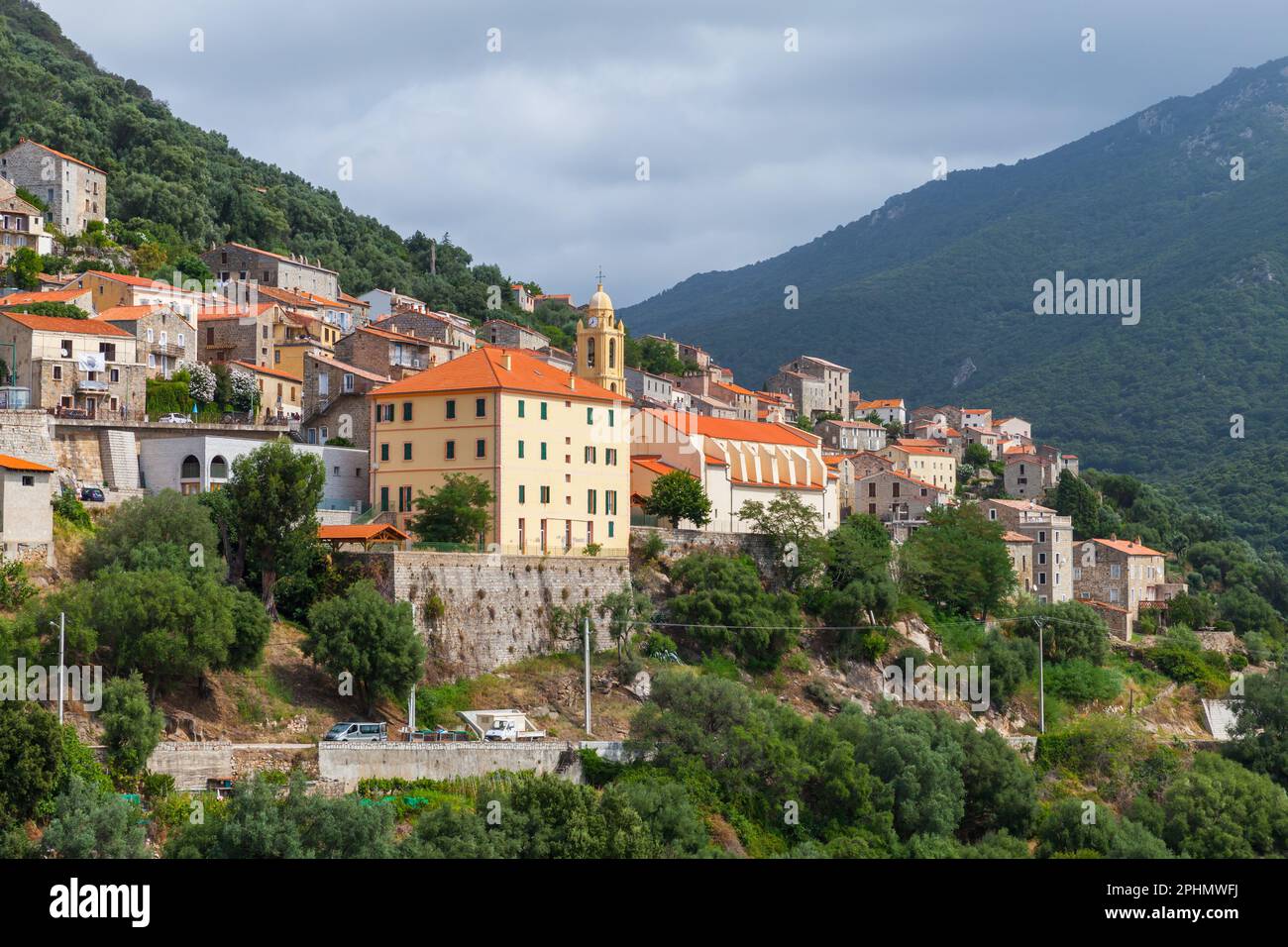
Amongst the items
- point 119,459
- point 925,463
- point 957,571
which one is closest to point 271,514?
point 119,459

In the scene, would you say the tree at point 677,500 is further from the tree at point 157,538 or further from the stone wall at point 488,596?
the tree at point 157,538

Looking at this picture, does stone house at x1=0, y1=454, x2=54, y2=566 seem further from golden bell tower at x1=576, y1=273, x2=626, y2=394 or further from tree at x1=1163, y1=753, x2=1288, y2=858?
tree at x1=1163, y1=753, x2=1288, y2=858

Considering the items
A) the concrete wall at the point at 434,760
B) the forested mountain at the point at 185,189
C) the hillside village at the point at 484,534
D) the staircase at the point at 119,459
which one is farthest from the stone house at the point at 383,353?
the concrete wall at the point at 434,760

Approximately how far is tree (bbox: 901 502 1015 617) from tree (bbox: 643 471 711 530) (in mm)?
11706

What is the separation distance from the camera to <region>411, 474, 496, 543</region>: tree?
181 ft

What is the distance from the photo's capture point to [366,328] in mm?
79562

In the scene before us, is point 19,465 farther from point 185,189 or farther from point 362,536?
point 185,189

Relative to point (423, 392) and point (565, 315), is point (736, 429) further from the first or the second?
point (565, 315)

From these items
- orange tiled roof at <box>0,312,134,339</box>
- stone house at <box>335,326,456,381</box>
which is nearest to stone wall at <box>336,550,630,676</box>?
orange tiled roof at <box>0,312,134,339</box>

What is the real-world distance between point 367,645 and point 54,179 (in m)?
62.1

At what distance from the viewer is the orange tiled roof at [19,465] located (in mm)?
46062

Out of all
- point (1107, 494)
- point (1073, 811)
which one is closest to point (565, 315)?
point (1107, 494)

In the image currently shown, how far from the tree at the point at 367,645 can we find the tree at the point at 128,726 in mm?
7451
